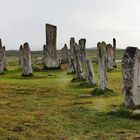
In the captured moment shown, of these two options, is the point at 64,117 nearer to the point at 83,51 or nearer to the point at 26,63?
Answer: the point at 83,51

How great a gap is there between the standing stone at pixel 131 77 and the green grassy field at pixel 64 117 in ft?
1.97

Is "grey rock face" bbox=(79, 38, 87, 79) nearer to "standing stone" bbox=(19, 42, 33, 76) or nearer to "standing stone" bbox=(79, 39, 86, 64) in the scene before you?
"standing stone" bbox=(79, 39, 86, 64)

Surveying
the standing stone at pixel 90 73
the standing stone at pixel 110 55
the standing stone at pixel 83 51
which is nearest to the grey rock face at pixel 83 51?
the standing stone at pixel 83 51

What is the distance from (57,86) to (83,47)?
4444 millimetres

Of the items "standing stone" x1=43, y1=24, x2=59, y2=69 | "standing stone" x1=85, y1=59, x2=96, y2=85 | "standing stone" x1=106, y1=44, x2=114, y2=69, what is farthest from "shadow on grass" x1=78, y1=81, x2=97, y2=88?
"standing stone" x1=106, y1=44, x2=114, y2=69

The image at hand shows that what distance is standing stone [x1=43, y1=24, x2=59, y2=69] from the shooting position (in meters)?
49.2

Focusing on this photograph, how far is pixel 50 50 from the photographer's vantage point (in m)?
49.4

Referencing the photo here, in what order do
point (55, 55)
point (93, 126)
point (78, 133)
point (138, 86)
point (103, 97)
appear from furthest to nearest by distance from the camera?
point (55, 55), point (103, 97), point (138, 86), point (93, 126), point (78, 133)

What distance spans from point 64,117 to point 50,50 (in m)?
30.2

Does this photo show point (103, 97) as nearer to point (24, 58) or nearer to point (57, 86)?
point (57, 86)

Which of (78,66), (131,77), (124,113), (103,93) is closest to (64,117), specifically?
(124,113)

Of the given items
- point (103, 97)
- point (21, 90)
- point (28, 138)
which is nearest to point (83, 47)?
point (21, 90)

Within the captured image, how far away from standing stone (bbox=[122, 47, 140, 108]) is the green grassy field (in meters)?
0.60

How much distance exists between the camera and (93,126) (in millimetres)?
18016
